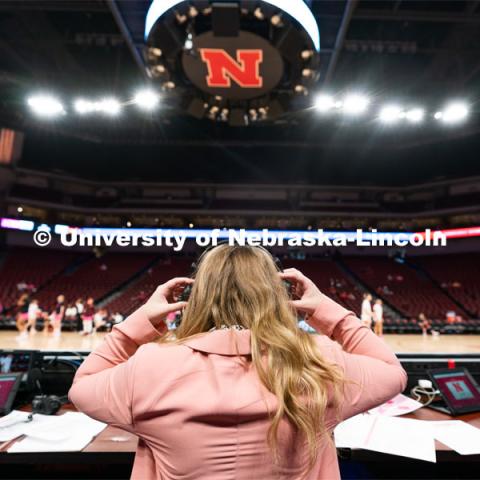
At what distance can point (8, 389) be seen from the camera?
68.4 inches

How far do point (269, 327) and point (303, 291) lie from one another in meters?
0.28

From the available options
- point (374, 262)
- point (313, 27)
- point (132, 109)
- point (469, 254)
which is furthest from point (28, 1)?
point (469, 254)

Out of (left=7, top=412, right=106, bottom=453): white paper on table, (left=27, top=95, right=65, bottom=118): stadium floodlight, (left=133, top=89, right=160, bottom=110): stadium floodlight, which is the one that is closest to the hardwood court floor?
(left=7, top=412, right=106, bottom=453): white paper on table

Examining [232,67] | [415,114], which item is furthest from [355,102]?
[232,67]

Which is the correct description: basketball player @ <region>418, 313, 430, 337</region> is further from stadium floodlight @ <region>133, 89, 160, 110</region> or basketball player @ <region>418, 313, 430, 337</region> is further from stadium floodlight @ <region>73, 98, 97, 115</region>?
stadium floodlight @ <region>73, 98, 97, 115</region>

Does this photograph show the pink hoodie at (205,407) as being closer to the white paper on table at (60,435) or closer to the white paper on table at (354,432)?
the white paper on table at (354,432)

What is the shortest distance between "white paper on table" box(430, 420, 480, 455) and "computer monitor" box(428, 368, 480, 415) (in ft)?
0.46

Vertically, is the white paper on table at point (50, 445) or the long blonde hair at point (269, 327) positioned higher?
the long blonde hair at point (269, 327)

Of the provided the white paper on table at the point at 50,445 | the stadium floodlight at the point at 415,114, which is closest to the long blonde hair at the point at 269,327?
the white paper on table at the point at 50,445

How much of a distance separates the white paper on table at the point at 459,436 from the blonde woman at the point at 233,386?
0.84 meters

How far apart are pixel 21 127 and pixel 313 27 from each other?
13.7 meters

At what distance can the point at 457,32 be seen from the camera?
8.52 metres

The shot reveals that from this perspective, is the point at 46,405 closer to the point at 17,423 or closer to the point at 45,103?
the point at 17,423

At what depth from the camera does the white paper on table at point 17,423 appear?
4.60 feet
